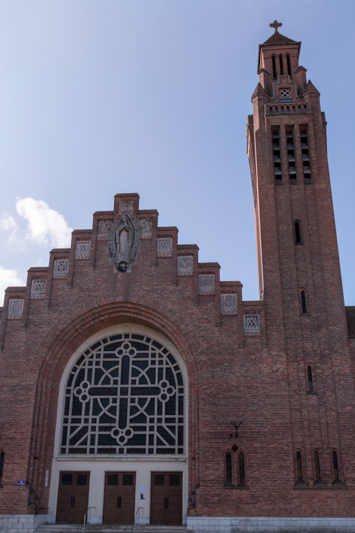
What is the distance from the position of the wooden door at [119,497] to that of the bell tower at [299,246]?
281 inches

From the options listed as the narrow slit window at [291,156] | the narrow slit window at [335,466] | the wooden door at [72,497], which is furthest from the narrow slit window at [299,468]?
the narrow slit window at [291,156]

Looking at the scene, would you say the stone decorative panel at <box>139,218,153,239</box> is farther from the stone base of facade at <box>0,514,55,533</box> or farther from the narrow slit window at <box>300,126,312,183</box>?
the stone base of facade at <box>0,514,55,533</box>

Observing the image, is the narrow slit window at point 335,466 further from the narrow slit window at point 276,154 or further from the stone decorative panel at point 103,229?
the stone decorative panel at point 103,229

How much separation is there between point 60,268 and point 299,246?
11.3 meters

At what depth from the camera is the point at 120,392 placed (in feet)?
73.9

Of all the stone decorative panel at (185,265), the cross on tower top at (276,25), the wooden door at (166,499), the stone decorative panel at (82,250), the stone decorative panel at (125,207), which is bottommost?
the wooden door at (166,499)

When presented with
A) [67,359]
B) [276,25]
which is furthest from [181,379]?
[276,25]

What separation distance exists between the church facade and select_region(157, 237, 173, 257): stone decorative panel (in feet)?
0.34

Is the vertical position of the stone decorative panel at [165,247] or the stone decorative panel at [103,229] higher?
the stone decorative panel at [103,229]

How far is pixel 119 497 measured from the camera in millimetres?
21172

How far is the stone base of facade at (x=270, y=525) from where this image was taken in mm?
18641

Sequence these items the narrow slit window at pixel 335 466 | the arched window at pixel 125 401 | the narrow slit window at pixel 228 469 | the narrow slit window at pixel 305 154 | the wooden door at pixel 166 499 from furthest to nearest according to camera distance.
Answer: the narrow slit window at pixel 305 154
the arched window at pixel 125 401
the wooden door at pixel 166 499
the narrow slit window at pixel 228 469
the narrow slit window at pixel 335 466

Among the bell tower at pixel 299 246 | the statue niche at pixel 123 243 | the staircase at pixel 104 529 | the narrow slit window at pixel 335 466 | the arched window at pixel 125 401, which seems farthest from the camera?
the statue niche at pixel 123 243

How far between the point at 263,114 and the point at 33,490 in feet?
68.6
